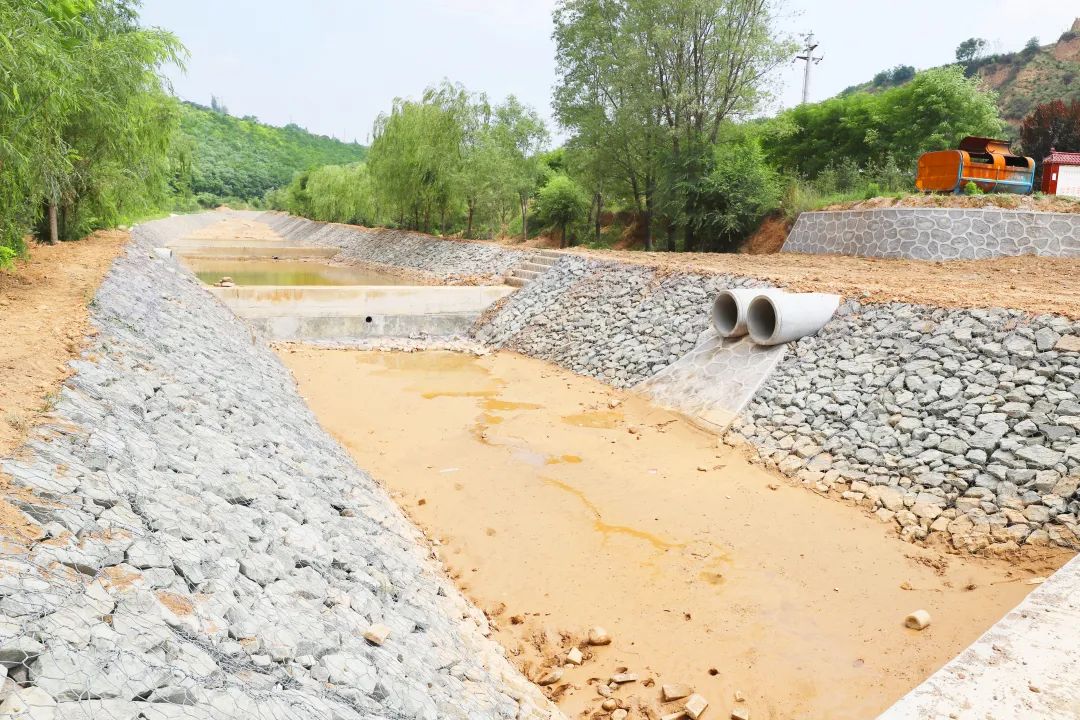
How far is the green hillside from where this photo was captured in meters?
82.2

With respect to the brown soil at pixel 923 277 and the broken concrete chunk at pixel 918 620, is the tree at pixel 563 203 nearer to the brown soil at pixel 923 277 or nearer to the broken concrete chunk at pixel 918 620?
the brown soil at pixel 923 277

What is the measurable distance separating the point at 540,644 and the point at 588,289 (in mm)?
11821

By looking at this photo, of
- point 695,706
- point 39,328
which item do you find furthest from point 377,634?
point 39,328

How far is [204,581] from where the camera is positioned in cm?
335

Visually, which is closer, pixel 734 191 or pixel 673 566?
pixel 673 566

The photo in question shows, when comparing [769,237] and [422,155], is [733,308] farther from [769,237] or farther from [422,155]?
[422,155]

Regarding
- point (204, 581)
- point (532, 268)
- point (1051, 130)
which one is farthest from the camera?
point (1051, 130)

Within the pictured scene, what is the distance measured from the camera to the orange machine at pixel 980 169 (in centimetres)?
1622

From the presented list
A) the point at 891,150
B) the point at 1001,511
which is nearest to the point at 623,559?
the point at 1001,511

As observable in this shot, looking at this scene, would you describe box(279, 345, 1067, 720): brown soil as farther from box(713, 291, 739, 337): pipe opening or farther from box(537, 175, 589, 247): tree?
box(537, 175, 589, 247): tree

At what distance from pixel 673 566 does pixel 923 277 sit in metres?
9.16

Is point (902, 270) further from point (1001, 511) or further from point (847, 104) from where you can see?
point (847, 104)

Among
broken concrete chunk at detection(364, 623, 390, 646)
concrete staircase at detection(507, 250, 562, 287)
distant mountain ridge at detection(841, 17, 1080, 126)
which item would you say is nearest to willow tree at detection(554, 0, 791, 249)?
concrete staircase at detection(507, 250, 562, 287)

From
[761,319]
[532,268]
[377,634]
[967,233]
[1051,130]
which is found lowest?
[377,634]
